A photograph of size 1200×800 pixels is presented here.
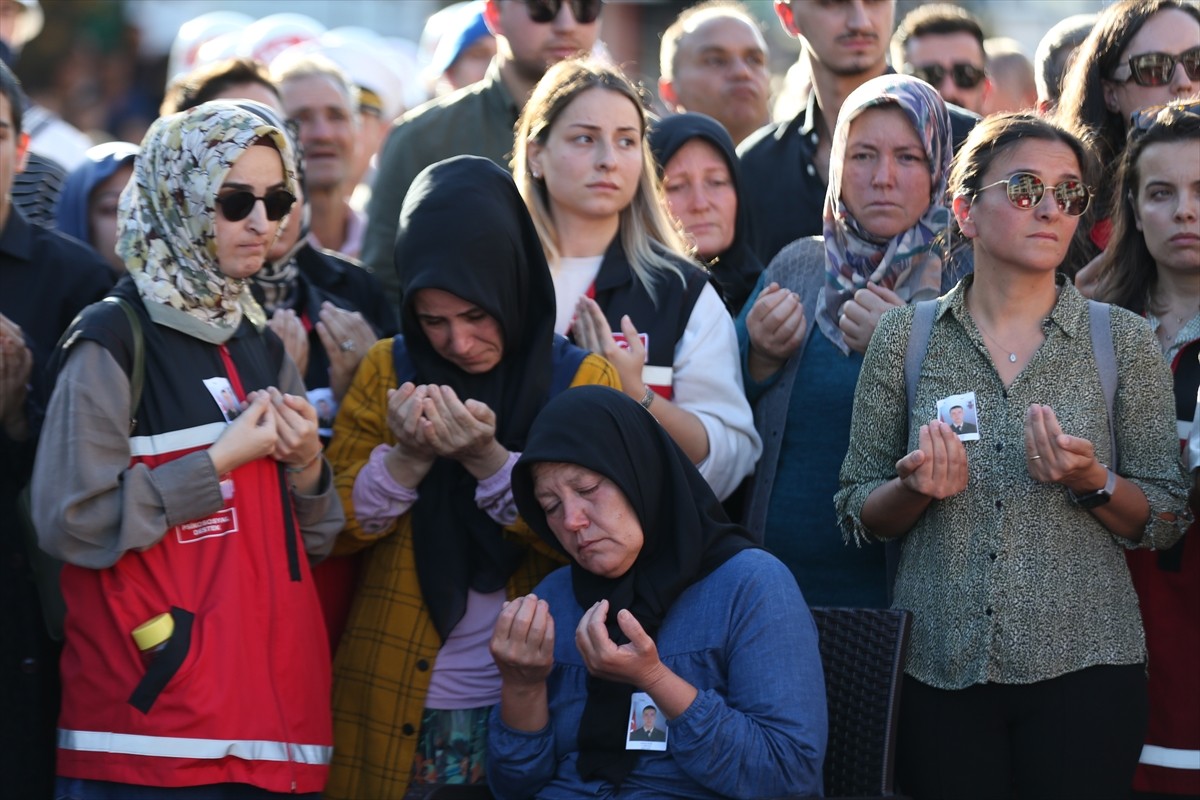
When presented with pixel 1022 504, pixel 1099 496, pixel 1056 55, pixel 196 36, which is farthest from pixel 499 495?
pixel 196 36

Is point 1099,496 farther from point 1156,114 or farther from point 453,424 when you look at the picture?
point 453,424

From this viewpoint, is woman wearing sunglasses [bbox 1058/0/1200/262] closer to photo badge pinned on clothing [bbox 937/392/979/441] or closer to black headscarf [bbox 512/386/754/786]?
photo badge pinned on clothing [bbox 937/392/979/441]

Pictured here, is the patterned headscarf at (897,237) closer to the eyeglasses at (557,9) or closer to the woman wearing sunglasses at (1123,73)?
the woman wearing sunglasses at (1123,73)

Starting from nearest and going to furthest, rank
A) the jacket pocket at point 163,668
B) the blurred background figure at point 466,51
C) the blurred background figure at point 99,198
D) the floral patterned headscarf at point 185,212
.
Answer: the jacket pocket at point 163,668
the floral patterned headscarf at point 185,212
the blurred background figure at point 99,198
the blurred background figure at point 466,51

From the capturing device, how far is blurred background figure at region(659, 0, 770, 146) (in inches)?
262

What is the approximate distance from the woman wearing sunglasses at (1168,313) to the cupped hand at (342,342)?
2176 mm

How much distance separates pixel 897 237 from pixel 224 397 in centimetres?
193

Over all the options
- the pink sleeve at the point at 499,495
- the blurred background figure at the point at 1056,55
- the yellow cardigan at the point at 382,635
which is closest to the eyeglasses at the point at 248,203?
the yellow cardigan at the point at 382,635

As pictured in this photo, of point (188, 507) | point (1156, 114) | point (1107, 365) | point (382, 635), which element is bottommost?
point (382, 635)

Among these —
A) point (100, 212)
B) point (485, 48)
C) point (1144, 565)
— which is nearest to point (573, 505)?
point (1144, 565)

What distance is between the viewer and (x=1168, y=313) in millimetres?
4168

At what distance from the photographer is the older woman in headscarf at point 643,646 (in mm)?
3449

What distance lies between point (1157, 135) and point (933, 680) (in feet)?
5.39

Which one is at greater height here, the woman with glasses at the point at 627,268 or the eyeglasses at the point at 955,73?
the eyeglasses at the point at 955,73
